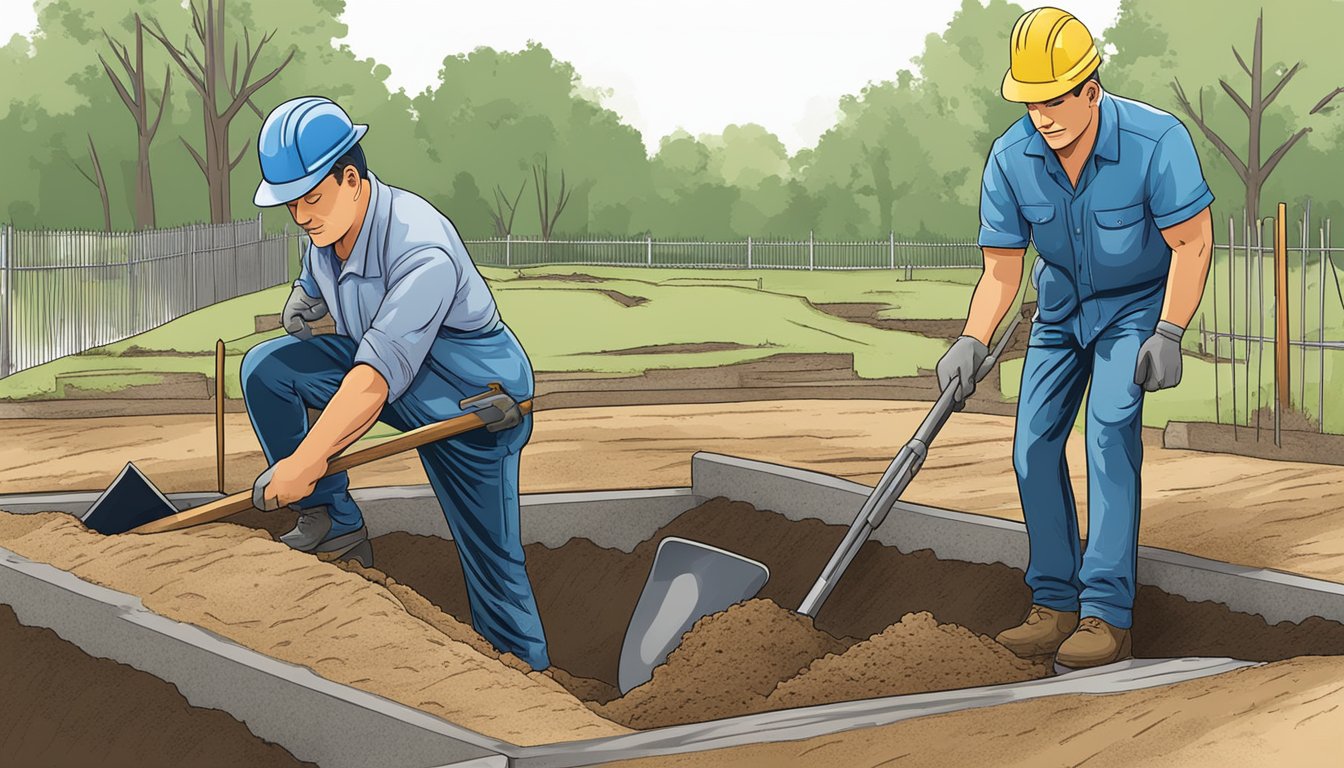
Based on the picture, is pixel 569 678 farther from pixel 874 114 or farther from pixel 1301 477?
pixel 874 114

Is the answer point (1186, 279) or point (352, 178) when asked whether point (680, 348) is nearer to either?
point (352, 178)

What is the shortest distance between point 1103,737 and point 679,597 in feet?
7.26

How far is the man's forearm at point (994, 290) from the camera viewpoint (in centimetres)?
469

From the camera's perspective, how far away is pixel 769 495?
240 inches

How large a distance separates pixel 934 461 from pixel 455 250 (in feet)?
14.2

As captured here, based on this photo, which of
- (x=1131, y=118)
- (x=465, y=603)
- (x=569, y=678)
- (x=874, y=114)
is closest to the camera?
(x=1131, y=118)

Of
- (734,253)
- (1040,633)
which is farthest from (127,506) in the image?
(734,253)

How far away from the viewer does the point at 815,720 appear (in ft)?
10.2

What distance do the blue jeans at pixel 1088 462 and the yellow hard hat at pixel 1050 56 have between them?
2.42 feet

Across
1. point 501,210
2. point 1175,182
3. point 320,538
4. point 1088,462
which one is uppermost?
point 501,210

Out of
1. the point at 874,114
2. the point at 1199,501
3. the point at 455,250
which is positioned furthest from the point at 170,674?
the point at 874,114

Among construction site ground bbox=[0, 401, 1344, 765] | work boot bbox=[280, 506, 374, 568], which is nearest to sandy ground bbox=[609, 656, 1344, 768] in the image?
construction site ground bbox=[0, 401, 1344, 765]

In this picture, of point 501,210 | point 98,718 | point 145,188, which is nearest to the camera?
point 98,718

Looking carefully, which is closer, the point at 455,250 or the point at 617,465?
the point at 455,250
